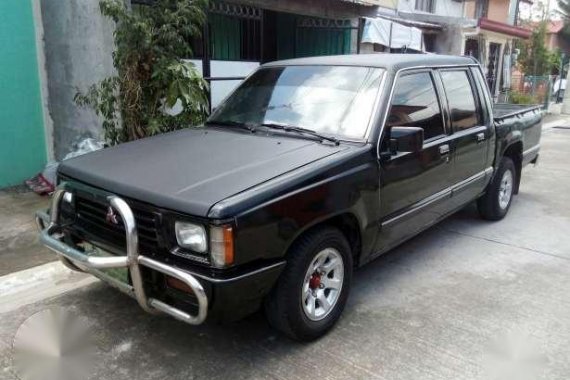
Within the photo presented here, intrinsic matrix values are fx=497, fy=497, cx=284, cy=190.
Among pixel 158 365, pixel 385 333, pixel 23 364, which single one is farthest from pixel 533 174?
pixel 23 364

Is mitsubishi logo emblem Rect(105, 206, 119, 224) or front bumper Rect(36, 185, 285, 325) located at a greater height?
mitsubishi logo emblem Rect(105, 206, 119, 224)

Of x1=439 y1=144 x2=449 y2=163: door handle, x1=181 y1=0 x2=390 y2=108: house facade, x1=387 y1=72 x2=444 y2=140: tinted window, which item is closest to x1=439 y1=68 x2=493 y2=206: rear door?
x1=439 y1=144 x2=449 y2=163: door handle

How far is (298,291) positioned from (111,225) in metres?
1.16

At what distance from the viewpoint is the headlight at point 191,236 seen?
2.54m

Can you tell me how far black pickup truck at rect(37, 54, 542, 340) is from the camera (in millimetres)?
2600

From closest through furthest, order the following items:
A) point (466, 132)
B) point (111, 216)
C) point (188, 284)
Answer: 1. point (188, 284)
2. point (111, 216)
3. point (466, 132)

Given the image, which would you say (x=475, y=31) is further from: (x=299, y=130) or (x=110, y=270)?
(x=110, y=270)

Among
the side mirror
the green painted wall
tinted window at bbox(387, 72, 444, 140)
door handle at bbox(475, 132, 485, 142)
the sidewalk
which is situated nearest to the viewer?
the side mirror

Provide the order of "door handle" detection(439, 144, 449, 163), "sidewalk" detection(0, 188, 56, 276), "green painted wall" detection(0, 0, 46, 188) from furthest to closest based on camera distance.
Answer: "green painted wall" detection(0, 0, 46, 188), "sidewalk" detection(0, 188, 56, 276), "door handle" detection(439, 144, 449, 163)

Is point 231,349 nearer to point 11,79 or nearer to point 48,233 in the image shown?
point 48,233

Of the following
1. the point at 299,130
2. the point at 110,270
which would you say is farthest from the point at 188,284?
the point at 299,130

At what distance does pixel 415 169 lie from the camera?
379 centimetres

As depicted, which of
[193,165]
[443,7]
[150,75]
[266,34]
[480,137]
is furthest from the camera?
[443,7]

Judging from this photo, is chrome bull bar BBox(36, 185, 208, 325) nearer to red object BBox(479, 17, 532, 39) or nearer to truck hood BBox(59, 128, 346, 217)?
truck hood BBox(59, 128, 346, 217)
